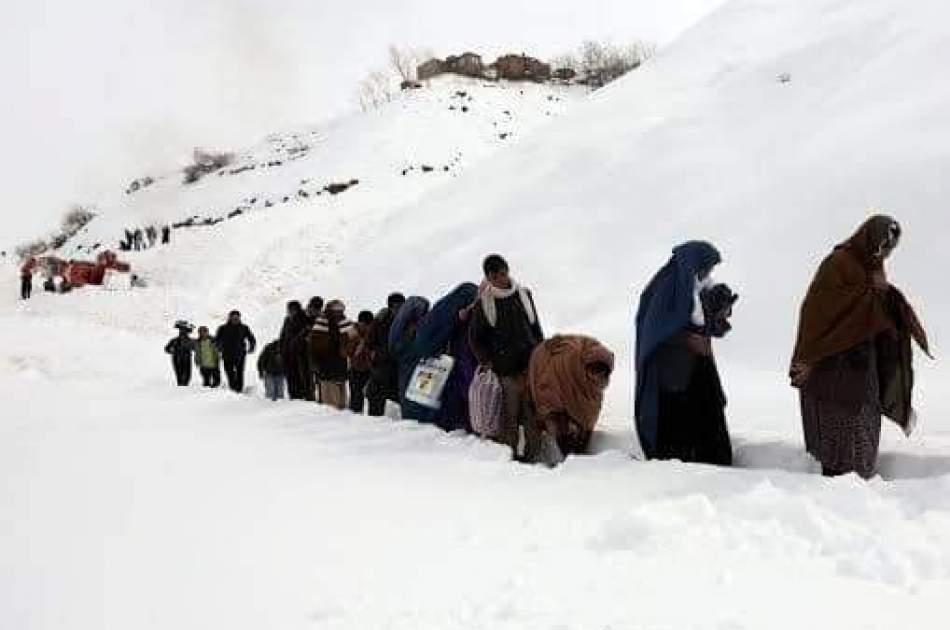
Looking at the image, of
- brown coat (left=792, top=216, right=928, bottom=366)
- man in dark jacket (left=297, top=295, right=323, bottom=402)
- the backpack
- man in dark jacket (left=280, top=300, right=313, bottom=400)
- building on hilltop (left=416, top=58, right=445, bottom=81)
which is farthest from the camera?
building on hilltop (left=416, top=58, right=445, bottom=81)

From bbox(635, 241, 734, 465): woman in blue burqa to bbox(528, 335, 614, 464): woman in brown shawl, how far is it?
519 mm

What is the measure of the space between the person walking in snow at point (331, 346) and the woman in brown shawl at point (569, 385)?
5.04 meters

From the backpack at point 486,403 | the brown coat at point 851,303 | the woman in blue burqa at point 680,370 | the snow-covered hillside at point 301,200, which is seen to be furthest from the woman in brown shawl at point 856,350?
the snow-covered hillside at point 301,200

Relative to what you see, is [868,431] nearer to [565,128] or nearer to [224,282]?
[565,128]

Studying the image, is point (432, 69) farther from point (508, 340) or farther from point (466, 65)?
point (508, 340)

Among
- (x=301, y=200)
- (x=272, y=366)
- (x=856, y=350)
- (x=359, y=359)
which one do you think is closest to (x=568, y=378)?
(x=856, y=350)

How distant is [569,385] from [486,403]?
86cm

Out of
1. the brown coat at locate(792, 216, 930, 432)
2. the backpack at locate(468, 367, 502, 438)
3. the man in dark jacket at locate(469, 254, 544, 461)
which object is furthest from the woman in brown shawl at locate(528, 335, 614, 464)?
the brown coat at locate(792, 216, 930, 432)

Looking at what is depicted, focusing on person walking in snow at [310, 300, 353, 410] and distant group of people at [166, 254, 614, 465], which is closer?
distant group of people at [166, 254, 614, 465]

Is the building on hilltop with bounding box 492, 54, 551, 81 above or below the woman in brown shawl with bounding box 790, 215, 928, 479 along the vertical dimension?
above

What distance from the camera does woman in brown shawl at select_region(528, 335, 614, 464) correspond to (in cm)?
642

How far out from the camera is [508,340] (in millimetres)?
6875

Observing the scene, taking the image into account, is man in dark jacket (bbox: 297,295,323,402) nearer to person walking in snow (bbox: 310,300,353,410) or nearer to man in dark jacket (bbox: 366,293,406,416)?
person walking in snow (bbox: 310,300,353,410)

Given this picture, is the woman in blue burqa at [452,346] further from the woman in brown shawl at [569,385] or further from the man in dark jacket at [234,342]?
the man in dark jacket at [234,342]
